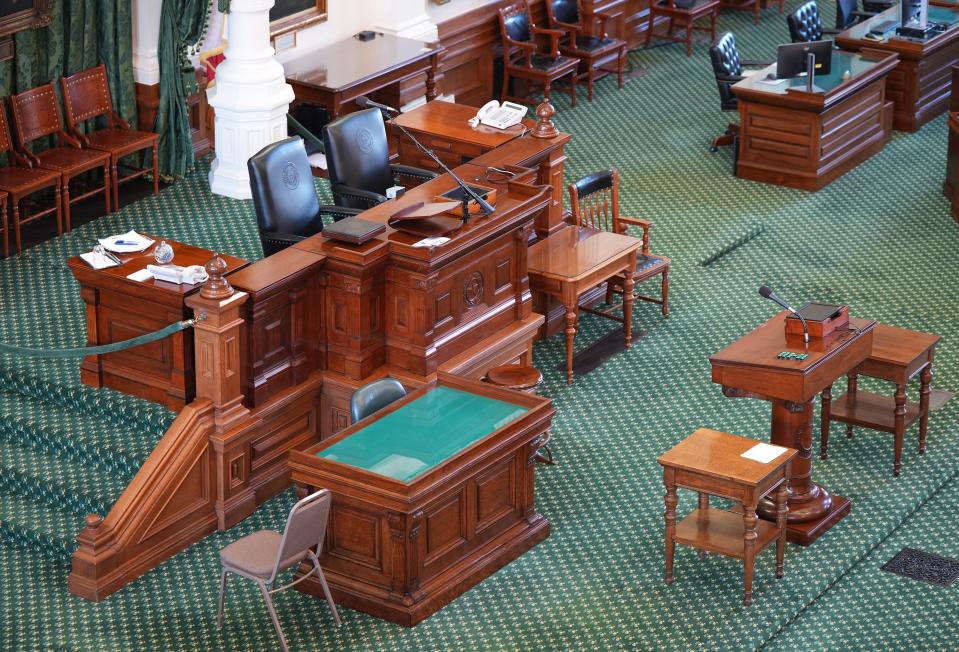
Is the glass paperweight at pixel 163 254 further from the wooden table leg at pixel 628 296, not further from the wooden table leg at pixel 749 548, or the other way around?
the wooden table leg at pixel 749 548

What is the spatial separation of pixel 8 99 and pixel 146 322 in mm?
2939

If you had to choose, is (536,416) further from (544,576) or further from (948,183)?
(948,183)

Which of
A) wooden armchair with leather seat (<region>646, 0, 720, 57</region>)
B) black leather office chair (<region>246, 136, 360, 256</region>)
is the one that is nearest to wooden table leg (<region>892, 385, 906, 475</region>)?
black leather office chair (<region>246, 136, 360, 256</region>)

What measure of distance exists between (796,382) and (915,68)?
691 cm

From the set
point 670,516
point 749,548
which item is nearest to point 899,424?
point 749,548

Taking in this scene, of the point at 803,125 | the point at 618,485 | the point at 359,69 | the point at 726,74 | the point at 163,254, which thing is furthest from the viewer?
the point at 726,74

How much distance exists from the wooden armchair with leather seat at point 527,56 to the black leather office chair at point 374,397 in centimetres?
624

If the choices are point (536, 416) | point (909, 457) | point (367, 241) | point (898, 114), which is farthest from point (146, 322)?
point (898, 114)

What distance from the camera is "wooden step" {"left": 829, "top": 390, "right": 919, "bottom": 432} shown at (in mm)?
9344

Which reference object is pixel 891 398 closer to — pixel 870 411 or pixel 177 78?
pixel 870 411

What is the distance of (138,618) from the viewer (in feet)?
26.2

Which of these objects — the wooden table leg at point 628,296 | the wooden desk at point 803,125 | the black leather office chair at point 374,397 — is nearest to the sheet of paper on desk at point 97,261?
the black leather office chair at point 374,397

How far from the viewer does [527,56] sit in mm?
14383

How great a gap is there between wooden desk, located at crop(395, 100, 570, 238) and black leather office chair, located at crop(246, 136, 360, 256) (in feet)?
3.54
